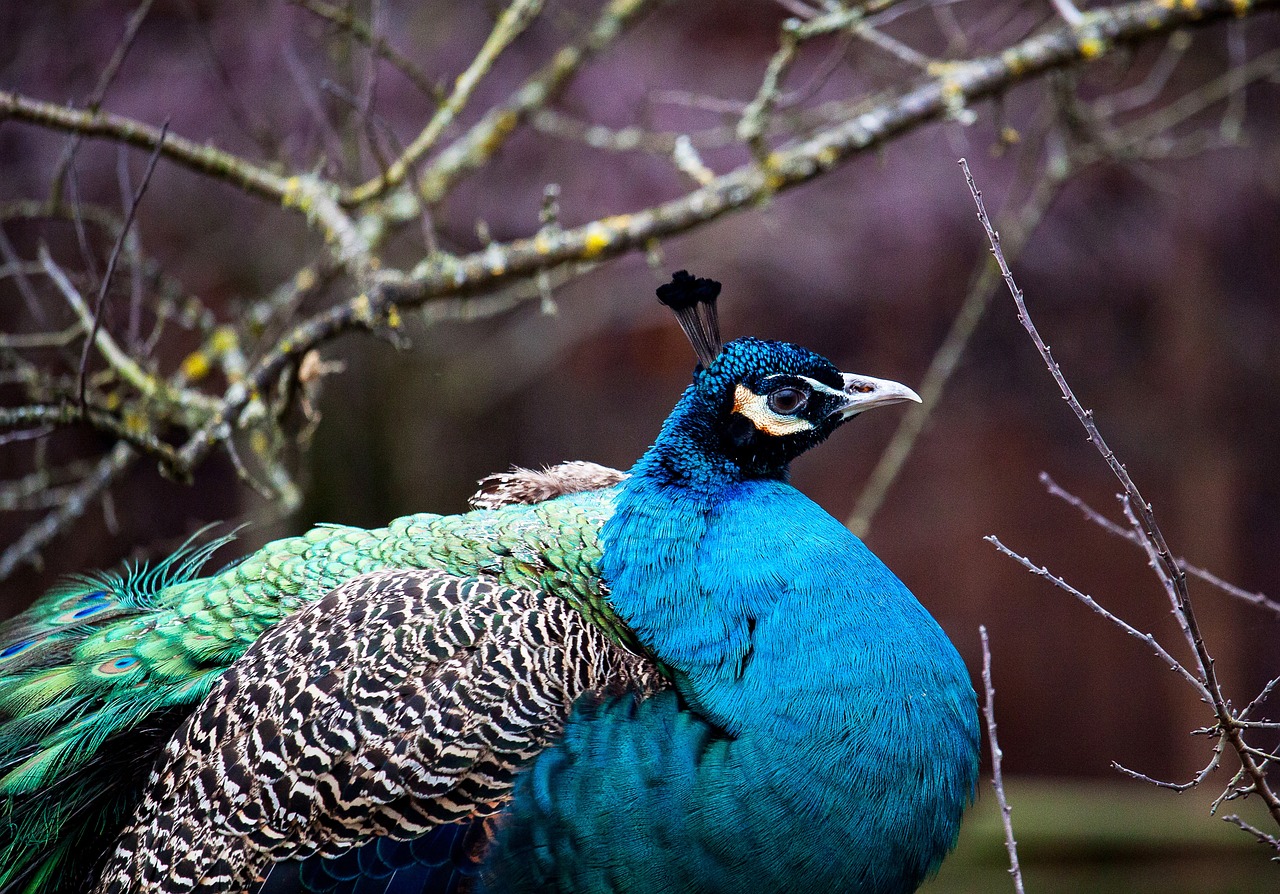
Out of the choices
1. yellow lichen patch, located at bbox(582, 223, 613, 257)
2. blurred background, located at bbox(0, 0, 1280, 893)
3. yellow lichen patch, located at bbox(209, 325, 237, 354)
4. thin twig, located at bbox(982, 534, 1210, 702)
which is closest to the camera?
thin twig, located at bbox(982, 534, 1210, 702)

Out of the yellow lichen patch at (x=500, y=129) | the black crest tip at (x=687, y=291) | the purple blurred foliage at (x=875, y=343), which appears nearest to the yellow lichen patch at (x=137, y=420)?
the yellow lichen patch at (x=500, y=129)

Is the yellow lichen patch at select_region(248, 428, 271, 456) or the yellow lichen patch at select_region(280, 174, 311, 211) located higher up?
the yellow lichen patch at select_region(280, 174, 311, 211)

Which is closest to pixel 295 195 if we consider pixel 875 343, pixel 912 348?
pixel 875 343

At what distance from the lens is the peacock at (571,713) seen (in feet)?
7.76

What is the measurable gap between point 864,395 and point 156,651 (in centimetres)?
176

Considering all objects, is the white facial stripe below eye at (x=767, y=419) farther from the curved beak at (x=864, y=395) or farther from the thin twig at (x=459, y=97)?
the thin twig at (x=459, y=97)

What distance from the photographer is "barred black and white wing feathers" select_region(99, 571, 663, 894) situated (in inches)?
95.9

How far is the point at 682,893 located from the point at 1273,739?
4804 millimetres

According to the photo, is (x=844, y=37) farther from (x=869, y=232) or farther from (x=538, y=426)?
(x=538, y=426)

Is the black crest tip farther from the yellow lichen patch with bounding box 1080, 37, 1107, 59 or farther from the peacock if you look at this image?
the yellow lichen patch with bounding box 1080, 37, 1107, 59

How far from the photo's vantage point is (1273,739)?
19.7 feet

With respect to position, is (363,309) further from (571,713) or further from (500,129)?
(571,713)

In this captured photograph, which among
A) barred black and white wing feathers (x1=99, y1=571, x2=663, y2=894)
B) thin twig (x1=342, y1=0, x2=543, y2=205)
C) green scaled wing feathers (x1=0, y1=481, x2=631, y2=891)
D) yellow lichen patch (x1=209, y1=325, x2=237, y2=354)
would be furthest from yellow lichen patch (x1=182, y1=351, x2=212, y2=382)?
barred black and white wing feathers (x1=99, y1=571, x2=663, y2=894)

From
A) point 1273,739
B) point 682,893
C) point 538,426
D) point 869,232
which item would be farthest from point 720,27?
point 682,893
